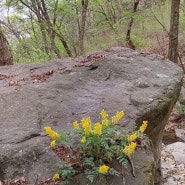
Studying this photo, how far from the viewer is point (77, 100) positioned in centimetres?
389

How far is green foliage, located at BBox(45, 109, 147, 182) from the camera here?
103 inches

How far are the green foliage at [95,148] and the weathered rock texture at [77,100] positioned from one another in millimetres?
188

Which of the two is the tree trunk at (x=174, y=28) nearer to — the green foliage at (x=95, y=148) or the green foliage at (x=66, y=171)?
the green foliage at (x=95, y=148)

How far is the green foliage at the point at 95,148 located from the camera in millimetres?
2613

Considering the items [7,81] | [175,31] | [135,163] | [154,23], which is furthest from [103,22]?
[135,163]

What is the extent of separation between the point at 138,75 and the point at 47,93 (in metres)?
1.29

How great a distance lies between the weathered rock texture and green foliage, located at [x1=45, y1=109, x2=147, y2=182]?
0.62 feet

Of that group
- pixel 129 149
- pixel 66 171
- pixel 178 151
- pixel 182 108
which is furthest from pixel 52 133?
pixel 182 108

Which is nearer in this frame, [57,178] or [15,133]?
[57,178]

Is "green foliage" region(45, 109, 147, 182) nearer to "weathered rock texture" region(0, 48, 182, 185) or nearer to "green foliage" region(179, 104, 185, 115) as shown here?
"weathered rock texture" region(0, 48, 182, 185)

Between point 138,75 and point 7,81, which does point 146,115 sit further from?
point 7,81

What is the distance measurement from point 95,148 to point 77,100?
1.26 m

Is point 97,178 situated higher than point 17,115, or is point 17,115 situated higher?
point 17,115

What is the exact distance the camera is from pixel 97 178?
2.73 m
